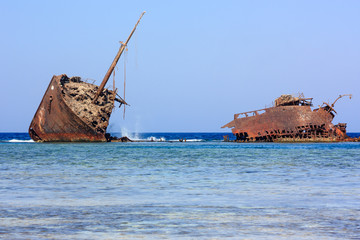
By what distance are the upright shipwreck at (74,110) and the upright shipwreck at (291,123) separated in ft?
51.0

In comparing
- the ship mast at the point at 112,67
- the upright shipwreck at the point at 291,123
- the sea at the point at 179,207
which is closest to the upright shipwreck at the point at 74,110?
the ship mast at the point at 112,67

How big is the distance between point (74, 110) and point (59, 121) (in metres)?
2.56

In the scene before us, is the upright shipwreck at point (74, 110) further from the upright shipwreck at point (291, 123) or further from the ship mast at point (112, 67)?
the upright shipwreck at point (291, 123)

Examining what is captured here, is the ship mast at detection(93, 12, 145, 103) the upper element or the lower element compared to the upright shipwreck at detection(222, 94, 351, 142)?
upper

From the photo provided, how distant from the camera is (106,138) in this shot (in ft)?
220

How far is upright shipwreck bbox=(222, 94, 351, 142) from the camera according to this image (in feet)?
216

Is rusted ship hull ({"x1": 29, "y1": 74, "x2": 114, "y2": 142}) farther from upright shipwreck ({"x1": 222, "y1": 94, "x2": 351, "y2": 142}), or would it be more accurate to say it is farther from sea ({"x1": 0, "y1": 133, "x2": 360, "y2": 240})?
sea ({"x1": 0, "y1": 133, "x2": 360, "y2": 240})

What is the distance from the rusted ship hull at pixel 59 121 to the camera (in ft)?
203

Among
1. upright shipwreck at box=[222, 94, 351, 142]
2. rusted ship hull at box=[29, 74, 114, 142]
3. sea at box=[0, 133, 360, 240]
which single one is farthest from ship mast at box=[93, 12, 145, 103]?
sea at box=[0, 133, 360, 240]

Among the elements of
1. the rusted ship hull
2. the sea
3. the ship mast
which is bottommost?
the sea

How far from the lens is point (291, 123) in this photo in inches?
2606

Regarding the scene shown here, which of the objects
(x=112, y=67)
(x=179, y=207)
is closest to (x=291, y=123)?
(x=112, y=67)

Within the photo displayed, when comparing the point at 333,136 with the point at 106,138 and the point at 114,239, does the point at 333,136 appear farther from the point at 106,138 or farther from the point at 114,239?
the point at 114,239

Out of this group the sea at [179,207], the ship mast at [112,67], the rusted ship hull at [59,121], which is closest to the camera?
the sea at [179,207]
